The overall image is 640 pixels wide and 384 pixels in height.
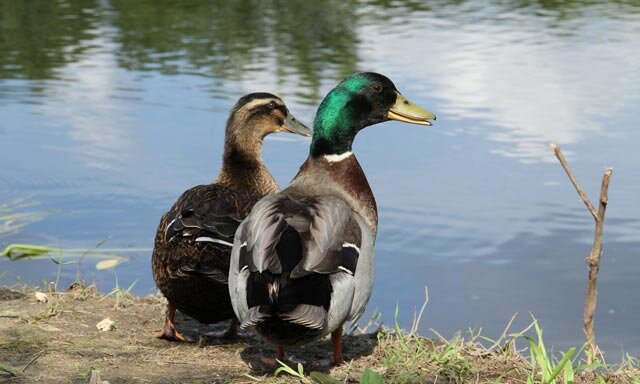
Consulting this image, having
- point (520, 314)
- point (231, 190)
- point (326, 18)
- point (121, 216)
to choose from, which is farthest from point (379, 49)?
point (231, 190)

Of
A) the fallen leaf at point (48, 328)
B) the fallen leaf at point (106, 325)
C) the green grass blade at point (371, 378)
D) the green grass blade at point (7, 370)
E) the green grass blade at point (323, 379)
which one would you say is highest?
the green grass blade at point (371, 378)

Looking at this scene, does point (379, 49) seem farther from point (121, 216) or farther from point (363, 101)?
point (363, 101)

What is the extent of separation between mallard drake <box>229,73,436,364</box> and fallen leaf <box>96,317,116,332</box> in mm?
934

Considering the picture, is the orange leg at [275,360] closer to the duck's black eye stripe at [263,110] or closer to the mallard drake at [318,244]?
the mallard drake at [318,244]

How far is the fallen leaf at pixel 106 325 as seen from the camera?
498 cm

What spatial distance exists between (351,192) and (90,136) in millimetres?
5088

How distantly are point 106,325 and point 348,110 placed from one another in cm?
142

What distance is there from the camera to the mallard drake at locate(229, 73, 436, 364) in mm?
3986

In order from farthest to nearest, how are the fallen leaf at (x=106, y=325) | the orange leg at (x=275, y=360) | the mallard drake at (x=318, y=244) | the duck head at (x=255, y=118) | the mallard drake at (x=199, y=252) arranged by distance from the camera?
the duck head at (x=255, y=118) < the fallen leaf at (x=106, y=325) < the mallard drake at (x=199, y=252) < the orange leg at (x=275, y=360) < the mallard drake at (x=318, y=244)

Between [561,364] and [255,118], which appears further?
[255,118]

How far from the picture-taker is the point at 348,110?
492 cm

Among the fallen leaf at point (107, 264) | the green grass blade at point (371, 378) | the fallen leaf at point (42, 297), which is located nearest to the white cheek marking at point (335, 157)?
the green grass blade at point (371, 378)

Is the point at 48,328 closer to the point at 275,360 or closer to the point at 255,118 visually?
the point at 275,360

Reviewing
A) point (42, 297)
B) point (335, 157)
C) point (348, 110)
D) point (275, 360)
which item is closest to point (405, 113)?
point (348, 110)
